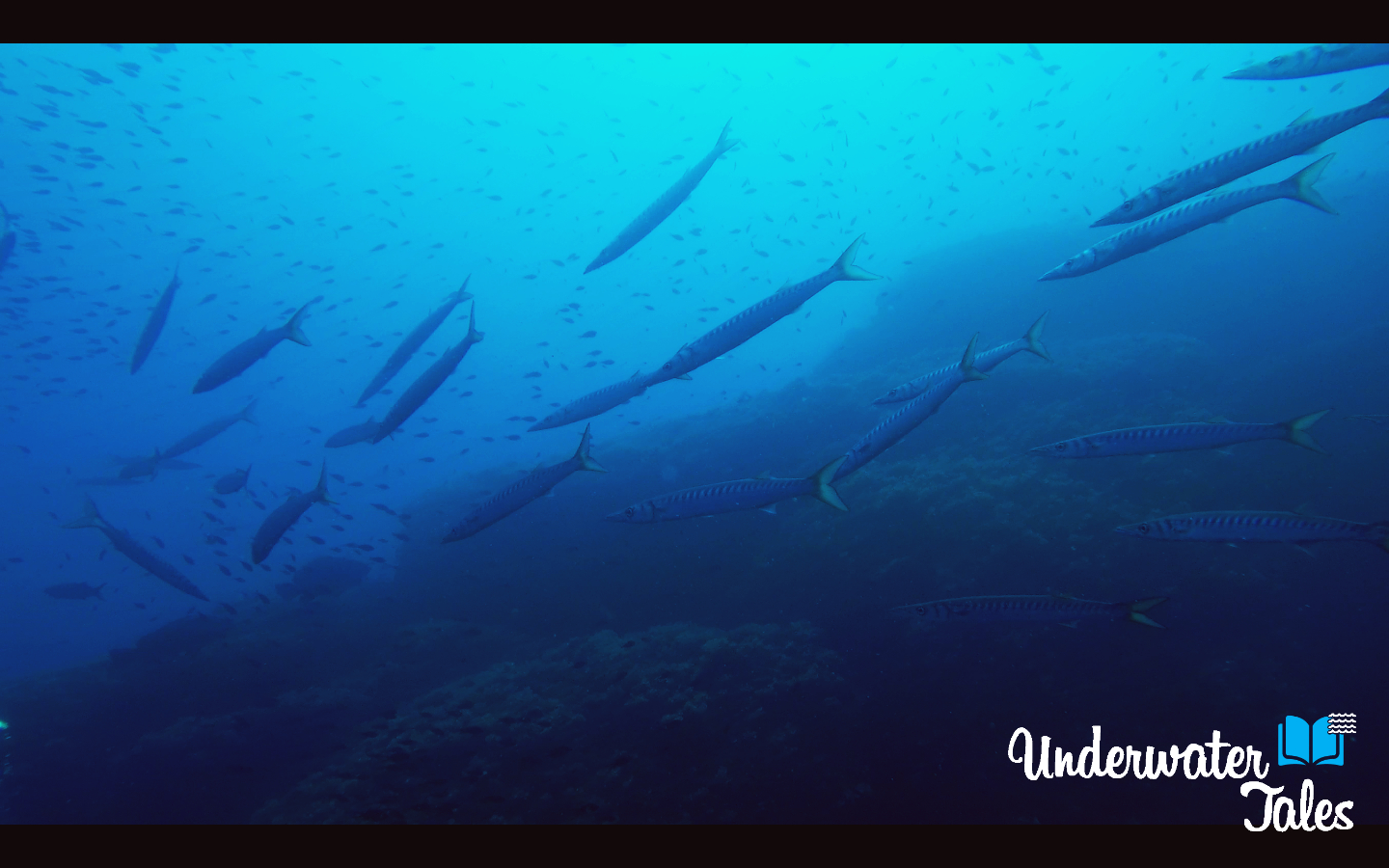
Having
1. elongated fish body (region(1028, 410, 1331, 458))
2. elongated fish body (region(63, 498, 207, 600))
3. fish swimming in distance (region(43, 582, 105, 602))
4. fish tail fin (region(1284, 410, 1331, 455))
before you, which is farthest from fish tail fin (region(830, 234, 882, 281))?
fish swimming in distance (region(43, 582, 105, 602))

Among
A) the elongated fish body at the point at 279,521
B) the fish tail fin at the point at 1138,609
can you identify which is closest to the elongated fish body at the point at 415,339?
the elongated fish body at the point at 279,521

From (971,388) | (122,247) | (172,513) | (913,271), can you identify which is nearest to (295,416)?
(122,247)

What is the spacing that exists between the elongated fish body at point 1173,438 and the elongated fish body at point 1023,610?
4.63ft

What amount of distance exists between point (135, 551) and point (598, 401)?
33.1 ft

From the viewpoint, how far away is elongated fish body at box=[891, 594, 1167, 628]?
419 centimetres

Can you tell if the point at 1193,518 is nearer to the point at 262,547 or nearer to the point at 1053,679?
the point at 1053,679

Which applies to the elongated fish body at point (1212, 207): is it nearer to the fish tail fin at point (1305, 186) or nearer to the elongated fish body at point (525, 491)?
the fish tail fin at point (1305, 186)

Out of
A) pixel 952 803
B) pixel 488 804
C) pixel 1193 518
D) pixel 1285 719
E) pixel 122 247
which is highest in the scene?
pixel 122 247

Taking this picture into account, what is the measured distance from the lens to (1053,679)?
197 inches

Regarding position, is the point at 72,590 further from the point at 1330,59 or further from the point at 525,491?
the point at 1330,59

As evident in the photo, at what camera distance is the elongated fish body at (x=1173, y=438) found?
14.8 feet

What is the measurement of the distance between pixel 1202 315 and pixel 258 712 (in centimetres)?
2266

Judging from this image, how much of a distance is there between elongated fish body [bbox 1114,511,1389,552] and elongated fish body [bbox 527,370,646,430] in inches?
206

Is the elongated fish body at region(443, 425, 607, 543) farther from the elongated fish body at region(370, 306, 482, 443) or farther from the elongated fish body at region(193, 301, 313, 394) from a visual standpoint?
the elongated fish body at region(193, 301, 313, 394)
